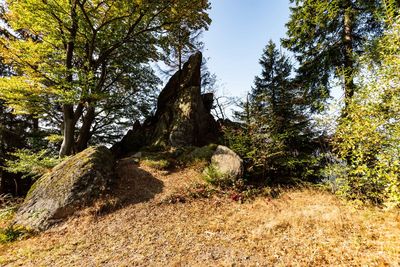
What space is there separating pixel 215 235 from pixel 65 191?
5.23 m

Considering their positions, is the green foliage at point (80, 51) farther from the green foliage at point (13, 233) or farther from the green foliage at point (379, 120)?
the green foliage at point (379, 120)

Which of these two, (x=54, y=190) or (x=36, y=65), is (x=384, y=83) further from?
(x=36, y=65)

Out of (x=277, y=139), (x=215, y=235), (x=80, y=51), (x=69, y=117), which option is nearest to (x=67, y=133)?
(x=69, y=117)

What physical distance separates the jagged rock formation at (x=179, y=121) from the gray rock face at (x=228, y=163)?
3.31 meters

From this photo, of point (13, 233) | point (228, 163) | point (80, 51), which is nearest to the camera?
point (13, 233)

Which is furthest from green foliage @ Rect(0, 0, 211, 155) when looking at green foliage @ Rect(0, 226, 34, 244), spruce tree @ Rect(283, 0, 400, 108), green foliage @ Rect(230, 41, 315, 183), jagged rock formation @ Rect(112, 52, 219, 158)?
green foliage @ Rect(230, 41, 315, 183)

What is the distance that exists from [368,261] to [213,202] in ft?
14.8

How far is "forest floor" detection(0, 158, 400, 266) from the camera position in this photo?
14.2ft

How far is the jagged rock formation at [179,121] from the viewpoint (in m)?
12.6

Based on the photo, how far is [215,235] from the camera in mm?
5375

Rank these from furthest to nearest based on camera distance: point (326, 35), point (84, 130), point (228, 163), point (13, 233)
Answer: point (84, 130)
point (326, 35)
point (228, 163)
point (13, 233)

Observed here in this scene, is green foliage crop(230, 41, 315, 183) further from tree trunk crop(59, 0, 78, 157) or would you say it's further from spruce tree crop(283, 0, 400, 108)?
tree trunk crop(59, 0, 78, 157)

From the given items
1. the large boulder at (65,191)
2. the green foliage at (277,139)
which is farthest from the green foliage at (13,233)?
the green foliage at (277,139)

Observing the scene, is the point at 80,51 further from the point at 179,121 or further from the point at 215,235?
the point at 215,235
